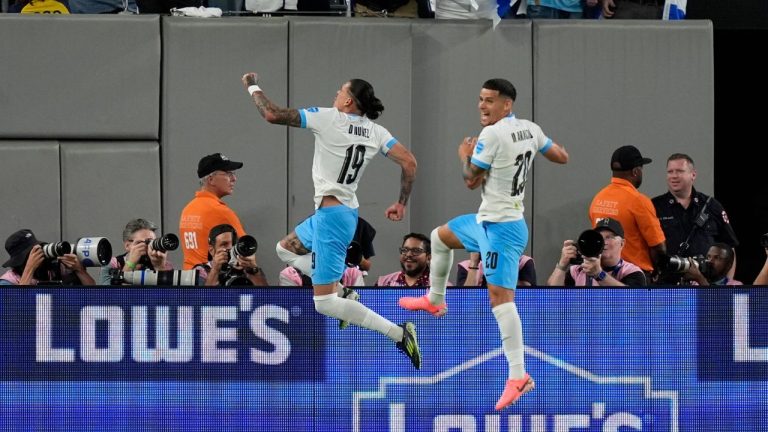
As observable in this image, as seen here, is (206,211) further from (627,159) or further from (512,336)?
(627,159)

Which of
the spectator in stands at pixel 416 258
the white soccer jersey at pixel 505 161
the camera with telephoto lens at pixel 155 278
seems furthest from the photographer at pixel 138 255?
the white soccer jersey at pixel 505 161

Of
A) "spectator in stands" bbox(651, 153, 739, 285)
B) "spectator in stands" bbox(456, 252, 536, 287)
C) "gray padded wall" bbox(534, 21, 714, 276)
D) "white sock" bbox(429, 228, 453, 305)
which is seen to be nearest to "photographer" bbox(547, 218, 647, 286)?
"spectator in stands" bbox(456, 252, 536, 287)

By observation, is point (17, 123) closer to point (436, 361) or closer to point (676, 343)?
point (436, 361)

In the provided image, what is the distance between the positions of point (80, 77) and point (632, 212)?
483 centimetres

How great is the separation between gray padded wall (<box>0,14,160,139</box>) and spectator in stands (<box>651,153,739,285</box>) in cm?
435

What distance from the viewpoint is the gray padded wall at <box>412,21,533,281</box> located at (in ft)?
41.8

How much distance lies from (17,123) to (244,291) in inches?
146

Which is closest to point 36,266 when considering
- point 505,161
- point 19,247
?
point 19,247

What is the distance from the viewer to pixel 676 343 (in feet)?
32.4

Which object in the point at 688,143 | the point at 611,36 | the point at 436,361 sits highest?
the point at 611,36

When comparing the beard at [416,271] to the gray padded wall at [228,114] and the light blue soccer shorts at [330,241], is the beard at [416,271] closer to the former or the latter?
the light blue soccer shorts at [330,241]

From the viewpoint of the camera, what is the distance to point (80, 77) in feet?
41.6

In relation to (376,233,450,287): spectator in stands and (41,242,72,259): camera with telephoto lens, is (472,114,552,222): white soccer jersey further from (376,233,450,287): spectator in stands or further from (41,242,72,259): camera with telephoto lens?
(41,242,72,259): camera with telephoto lens

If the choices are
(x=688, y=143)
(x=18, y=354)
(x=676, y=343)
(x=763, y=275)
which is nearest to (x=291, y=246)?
(x=18, y=354)
